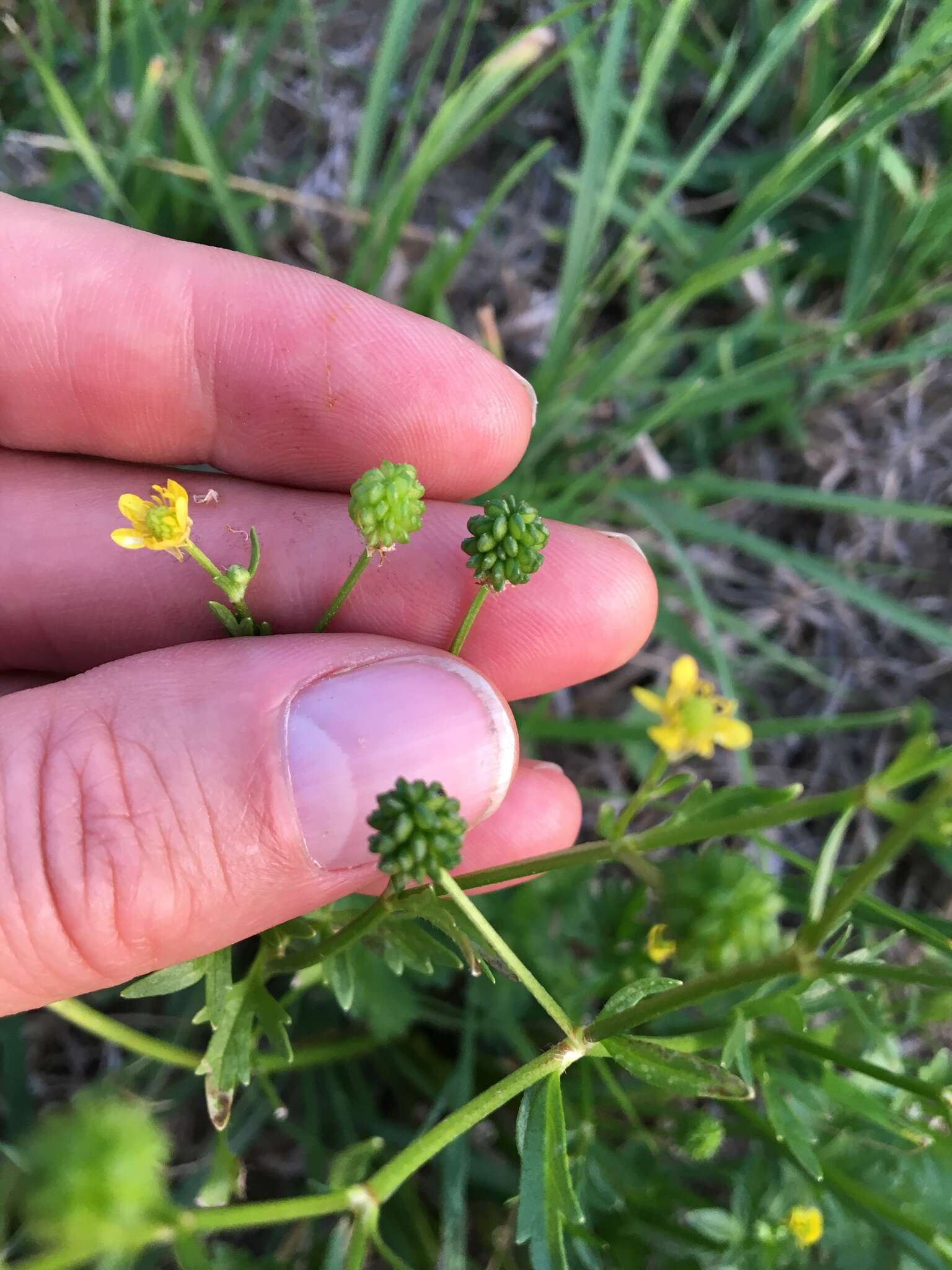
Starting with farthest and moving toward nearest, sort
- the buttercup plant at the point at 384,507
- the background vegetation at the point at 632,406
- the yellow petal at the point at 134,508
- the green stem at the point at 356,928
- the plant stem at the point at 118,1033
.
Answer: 1. the background vegetation at the point at 632,406
2. the plant stem at the point at 118,1033
3. the yellow petal at the point at 134,508
4. the buttercup plant at the point at 384,507
5. the green stem at the point at 356,928

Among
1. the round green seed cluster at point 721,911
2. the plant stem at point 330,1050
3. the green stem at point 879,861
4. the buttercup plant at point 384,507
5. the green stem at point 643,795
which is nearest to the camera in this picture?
the green stem at point 879,861

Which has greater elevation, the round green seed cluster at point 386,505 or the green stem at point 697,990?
the round green seed cluster at point 386,505

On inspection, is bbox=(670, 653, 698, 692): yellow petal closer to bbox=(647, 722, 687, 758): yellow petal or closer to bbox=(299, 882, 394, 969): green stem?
bbox=(647, 722, 687, 758): yellow petal

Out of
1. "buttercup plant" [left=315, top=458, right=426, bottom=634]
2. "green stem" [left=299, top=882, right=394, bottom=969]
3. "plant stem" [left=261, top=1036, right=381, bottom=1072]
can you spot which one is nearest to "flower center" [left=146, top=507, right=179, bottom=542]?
"buttercup plant" [left=315, top=458, right=426, bottom=634]

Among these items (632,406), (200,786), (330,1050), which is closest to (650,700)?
(200,786)

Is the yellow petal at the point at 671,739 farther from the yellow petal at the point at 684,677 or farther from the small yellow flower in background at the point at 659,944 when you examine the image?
the small yellow flower in background at the point at 659,944

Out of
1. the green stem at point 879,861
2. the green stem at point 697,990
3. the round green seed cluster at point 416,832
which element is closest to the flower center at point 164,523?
the round green seed cluster at point 416,832

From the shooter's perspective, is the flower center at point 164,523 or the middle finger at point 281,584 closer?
the flower center at point 164,523

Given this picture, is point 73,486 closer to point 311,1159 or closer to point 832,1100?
point 311,1159

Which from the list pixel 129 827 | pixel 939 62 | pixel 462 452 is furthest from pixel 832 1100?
pixel 939 62

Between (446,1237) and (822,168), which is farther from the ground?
(822,168)
